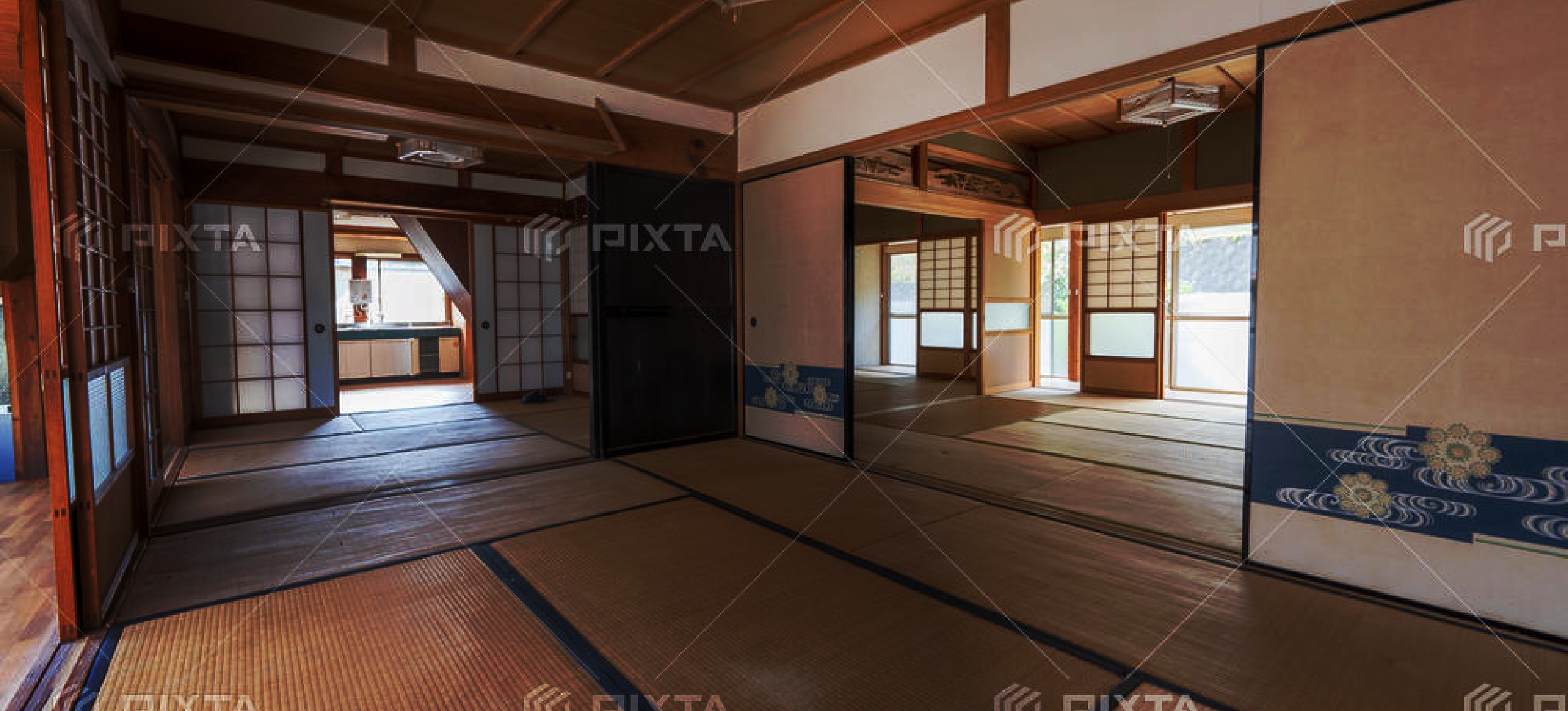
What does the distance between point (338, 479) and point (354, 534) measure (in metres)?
1.14

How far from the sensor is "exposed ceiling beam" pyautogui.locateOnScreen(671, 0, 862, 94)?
330 centimetres

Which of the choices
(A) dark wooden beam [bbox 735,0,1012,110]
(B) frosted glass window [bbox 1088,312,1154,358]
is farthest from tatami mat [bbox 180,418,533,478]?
(B) frosted glass window [bbox 1088,312,1154,358]

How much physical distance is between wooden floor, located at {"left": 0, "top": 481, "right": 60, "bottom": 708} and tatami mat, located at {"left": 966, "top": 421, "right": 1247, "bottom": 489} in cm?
430

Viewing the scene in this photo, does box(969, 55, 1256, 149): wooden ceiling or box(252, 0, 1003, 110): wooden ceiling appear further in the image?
box(969, 55, 1256, 149): wooden ceiling

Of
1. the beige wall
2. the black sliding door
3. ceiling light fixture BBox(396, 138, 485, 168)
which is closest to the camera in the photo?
the beige wall

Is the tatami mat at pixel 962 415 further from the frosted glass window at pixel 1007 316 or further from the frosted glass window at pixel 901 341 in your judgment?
the frosted glass window at pixel 901 341

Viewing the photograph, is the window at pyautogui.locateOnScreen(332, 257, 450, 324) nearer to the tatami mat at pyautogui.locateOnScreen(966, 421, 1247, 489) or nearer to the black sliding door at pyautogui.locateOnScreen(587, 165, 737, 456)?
the black sliding door at pyautogui.locateOnScreen(587, 165, 737, 456)

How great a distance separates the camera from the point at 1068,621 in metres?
1.96

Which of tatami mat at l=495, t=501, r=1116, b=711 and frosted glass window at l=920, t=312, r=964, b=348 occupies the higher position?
frosted glass window at l=920, t=312, r=964, b=348

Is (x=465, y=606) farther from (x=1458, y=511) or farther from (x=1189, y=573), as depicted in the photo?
(x=1458, y=511)

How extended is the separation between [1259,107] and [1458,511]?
55.5 inches
